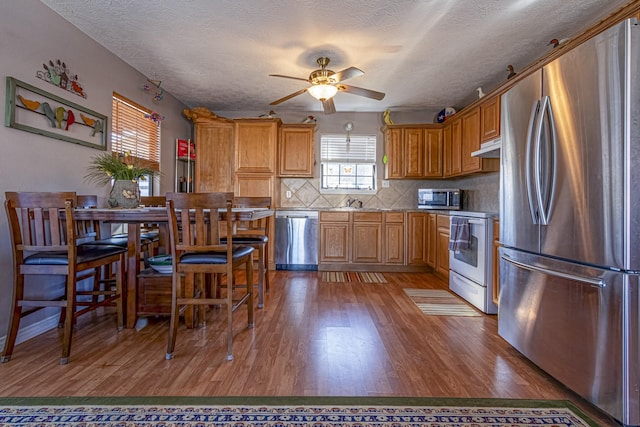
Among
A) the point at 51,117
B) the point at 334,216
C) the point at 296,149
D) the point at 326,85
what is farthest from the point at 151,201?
the point at 334,216

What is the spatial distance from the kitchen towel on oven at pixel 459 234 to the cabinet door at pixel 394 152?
155cm

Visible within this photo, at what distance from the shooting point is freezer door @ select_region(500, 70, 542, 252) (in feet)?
5.80

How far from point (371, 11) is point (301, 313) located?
2511 mm

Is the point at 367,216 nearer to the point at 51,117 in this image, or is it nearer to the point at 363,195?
the point at 363,195

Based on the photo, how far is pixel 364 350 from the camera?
6.56 ft

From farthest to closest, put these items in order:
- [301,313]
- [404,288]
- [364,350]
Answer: [404,288]
[301,313]
[364,350]

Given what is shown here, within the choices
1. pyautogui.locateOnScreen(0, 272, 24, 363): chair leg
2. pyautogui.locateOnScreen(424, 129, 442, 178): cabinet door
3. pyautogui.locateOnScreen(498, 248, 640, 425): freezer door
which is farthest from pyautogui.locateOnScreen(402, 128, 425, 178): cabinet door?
pyautogui.locateOnScreen(0, 272, 24, 363): chair leg

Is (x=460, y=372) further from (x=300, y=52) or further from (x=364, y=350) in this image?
(x=300, y=52)

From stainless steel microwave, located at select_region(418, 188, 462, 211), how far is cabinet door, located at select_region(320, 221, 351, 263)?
1253mm

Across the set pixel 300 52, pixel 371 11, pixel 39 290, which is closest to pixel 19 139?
pixel 39 290

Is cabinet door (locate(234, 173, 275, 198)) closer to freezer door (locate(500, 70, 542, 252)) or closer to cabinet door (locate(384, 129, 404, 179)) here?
cabinet door (locate(384, 129, 404, 179))

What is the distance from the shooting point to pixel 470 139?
12.3 feet

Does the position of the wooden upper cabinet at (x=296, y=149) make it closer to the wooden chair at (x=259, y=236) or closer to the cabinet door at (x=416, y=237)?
the wooden chair at (x=259, y=236)

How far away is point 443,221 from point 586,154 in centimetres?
245
